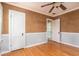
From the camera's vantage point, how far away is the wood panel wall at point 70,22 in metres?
4.53

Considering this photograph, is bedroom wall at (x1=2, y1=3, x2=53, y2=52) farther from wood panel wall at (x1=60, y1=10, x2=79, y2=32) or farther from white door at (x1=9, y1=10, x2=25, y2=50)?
wood panel wall at (x1=60, y1=10, x2=79, y2=32)

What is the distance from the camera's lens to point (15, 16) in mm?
3934

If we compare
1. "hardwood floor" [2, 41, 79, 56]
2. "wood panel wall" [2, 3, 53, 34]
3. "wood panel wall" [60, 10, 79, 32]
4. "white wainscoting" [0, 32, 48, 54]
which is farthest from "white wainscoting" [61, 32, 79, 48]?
"wood panel wall" [2, 3, 53, 34]

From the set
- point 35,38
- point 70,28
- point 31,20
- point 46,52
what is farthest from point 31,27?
point 70,28

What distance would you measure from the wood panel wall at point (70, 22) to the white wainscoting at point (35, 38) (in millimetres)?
1371

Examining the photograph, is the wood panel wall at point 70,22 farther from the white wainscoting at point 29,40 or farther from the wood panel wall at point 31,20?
the white wainscoting at point 29,40

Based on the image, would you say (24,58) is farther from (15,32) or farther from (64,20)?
(64,20)

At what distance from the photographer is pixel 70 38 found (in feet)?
16.1

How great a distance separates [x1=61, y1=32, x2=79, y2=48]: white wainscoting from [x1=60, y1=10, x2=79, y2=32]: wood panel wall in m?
0.23

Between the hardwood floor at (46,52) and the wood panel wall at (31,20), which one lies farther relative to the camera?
the wood panel wall at (31,20)

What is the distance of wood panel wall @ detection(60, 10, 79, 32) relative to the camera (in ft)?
14.9

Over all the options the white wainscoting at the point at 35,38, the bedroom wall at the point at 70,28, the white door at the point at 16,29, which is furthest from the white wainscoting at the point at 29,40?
the bedroom wall at the point at 70,28

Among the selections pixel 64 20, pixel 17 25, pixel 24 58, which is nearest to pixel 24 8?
pixel 17 25

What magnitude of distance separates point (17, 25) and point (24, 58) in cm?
331
